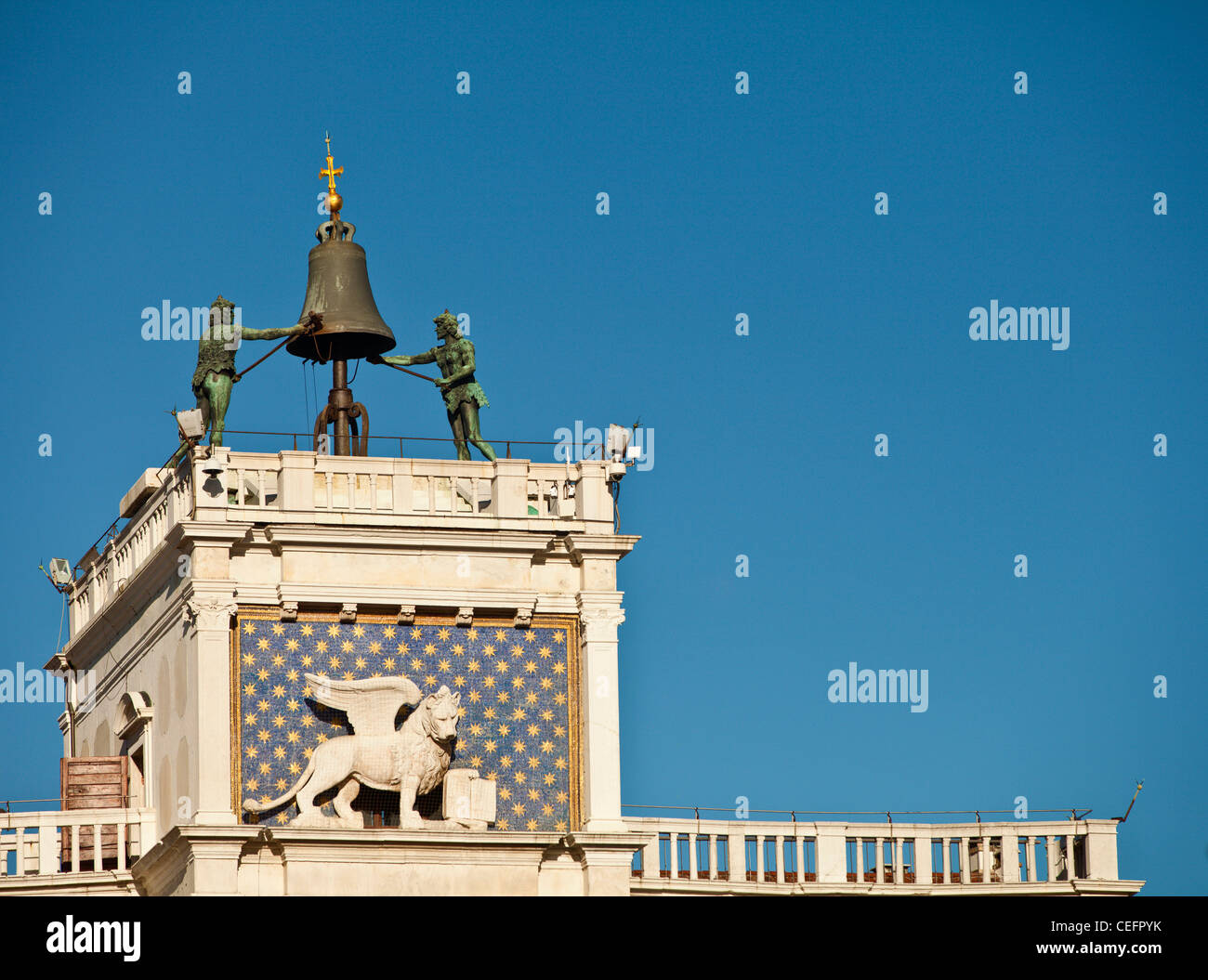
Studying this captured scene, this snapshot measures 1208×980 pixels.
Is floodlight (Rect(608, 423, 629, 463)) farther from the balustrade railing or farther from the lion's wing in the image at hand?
the balustrade railing

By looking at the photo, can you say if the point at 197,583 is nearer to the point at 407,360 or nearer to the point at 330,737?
the point at 330,737

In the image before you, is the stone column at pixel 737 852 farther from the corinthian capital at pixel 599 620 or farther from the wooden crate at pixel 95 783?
the wooden crate at pixel 95 783

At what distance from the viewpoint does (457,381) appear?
55.0 m

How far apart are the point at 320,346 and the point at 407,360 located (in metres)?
1.74

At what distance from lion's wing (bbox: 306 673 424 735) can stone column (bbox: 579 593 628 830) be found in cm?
338

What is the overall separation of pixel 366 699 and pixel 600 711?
4416mm

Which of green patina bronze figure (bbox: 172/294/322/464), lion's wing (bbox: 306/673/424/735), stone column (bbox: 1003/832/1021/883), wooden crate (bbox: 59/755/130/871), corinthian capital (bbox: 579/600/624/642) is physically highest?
green patina bronze figure (bbox: 172/294/322/464)

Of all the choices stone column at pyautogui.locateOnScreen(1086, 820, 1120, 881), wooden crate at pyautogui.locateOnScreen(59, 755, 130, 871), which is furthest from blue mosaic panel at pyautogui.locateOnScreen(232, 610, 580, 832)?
stone column at pyautogui.locateOnScreen(1086, 820, 1120, 881)

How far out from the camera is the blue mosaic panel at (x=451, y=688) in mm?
50344

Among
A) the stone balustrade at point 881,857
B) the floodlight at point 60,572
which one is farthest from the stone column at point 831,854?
the floodlight at point 60,572

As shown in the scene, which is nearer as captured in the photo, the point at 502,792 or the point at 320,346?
the point at 502,792

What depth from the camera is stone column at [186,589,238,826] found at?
49531 mm
